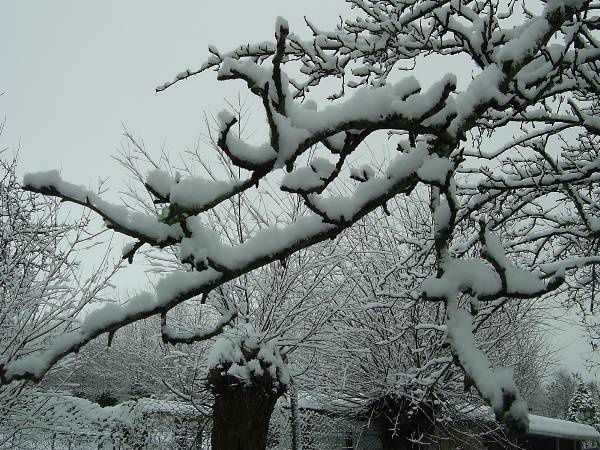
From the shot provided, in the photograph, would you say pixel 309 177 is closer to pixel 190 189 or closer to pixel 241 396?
pixel 190 189

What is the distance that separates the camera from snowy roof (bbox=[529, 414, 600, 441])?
58.2 ft

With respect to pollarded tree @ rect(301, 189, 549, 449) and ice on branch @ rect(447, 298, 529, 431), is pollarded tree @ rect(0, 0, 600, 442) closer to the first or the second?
ice on branch @ rect(447, 298, 529, 431)

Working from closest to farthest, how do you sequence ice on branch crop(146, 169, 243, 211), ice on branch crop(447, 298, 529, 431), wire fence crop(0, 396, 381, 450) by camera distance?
ice on branch crop(447, 298, 529, 431) → ice on branch crop(146, 169, 243, 211) → wire fence crop(0, 396, 381, 450)

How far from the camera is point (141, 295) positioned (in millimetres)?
1421

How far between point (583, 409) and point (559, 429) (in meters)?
17.7

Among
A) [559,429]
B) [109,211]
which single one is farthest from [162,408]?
[559,429]

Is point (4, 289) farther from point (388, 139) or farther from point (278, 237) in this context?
point (278, 237)

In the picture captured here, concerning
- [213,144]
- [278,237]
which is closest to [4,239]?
[213,144]

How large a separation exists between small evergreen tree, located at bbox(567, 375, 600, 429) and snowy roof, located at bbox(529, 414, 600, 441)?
13.5 meters

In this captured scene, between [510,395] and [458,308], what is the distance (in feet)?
1.06

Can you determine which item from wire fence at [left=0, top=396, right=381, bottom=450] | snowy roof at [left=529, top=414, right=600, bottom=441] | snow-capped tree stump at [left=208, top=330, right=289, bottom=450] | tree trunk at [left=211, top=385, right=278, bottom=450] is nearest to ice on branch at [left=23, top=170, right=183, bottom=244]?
snow-capped tree stump at [left=208, top=330, right=289, bottom=450]

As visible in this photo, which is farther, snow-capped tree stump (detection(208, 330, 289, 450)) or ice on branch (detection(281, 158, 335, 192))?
snow-capped tree stump (detection(208, 330, 289, 450))

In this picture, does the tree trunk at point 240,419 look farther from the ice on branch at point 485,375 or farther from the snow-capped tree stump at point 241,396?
the ice on branch at point 485,375

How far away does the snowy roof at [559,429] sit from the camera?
1773 centimetres
